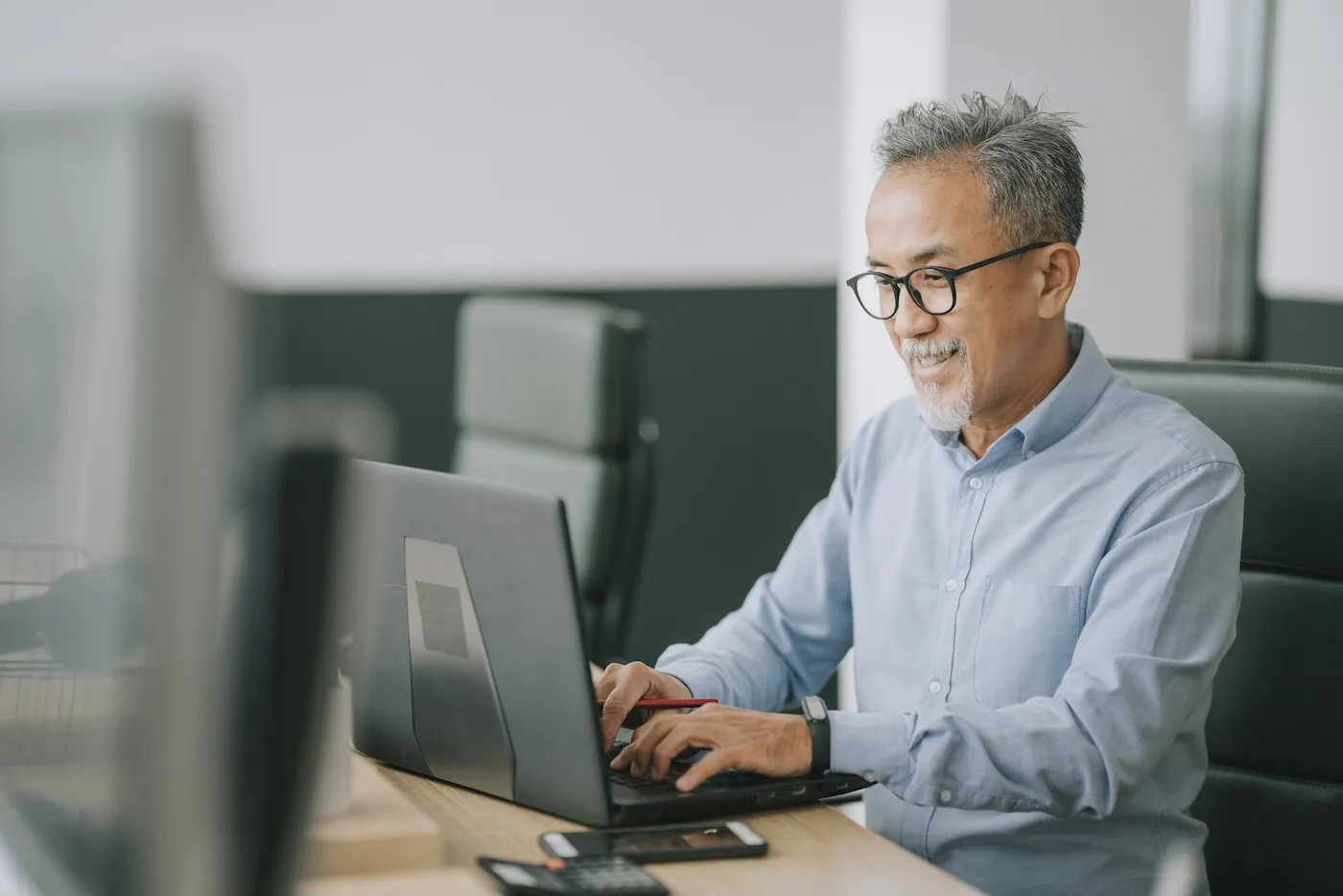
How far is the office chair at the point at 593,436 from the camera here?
2137mm

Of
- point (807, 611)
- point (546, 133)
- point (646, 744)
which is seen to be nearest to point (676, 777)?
point (646, 744)

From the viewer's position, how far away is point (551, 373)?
223 cm

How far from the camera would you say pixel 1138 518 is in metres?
1.43

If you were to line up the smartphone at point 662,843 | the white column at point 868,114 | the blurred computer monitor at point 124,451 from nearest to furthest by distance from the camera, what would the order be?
1. the blurred computer monitor at point 124,451
2. the smartphone at point 662,843
3. the white column at point 868,114

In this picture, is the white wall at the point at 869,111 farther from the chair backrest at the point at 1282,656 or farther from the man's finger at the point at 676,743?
the man's finger at the point at 676,743

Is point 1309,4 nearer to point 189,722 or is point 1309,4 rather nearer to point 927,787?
point 927,787

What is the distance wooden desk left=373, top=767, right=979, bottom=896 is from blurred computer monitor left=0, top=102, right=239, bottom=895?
0.84 m

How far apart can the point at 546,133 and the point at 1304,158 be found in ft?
5.31

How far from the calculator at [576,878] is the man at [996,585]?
0.16 m

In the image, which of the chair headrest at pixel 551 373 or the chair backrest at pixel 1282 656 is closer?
the chair backrest at pixel 1282 656

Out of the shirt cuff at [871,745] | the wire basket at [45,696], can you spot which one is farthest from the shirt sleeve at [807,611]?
the wire basket at [45,696]

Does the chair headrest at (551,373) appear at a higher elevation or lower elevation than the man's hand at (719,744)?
higher

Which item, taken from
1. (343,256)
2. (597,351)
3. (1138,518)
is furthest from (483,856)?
(343,256)

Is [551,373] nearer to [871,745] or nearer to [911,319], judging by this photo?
[911,319]
